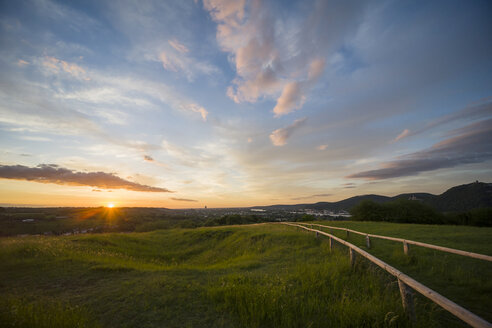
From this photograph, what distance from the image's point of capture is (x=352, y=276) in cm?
633

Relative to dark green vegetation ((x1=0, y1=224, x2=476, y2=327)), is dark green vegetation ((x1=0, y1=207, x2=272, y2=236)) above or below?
below

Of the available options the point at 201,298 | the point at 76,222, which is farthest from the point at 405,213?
the point at 76,222

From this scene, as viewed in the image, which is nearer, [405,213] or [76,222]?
[76,222]

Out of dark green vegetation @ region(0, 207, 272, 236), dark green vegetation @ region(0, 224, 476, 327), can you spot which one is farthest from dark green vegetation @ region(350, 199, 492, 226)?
dark green vegetation @ region(0, 224, 476, 327)

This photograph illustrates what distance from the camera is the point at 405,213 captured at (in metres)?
48.9

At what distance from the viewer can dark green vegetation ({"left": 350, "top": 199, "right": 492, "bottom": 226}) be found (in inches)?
1912

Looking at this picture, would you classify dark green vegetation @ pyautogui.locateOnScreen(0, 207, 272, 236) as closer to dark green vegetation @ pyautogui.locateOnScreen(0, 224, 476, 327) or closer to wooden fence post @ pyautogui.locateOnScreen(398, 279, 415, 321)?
dark green vegetation @ pyautogui.locateOnScreen(0, 224, 476, 327)

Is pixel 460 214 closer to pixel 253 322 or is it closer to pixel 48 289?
pixel 253 322

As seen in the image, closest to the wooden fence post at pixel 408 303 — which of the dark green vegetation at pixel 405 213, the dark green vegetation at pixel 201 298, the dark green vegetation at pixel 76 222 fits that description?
the dark green vegetation at pixel 201 298

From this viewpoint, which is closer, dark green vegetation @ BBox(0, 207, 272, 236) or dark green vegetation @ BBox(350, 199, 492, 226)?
dark green vegetation @ BBox(0, 207, 272, 236)

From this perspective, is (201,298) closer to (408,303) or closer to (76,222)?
(408,303)

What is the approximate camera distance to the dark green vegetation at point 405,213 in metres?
48.6

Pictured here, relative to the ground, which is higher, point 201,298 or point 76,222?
point 201,298

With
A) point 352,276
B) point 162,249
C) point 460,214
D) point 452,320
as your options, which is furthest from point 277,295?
point 460,214
